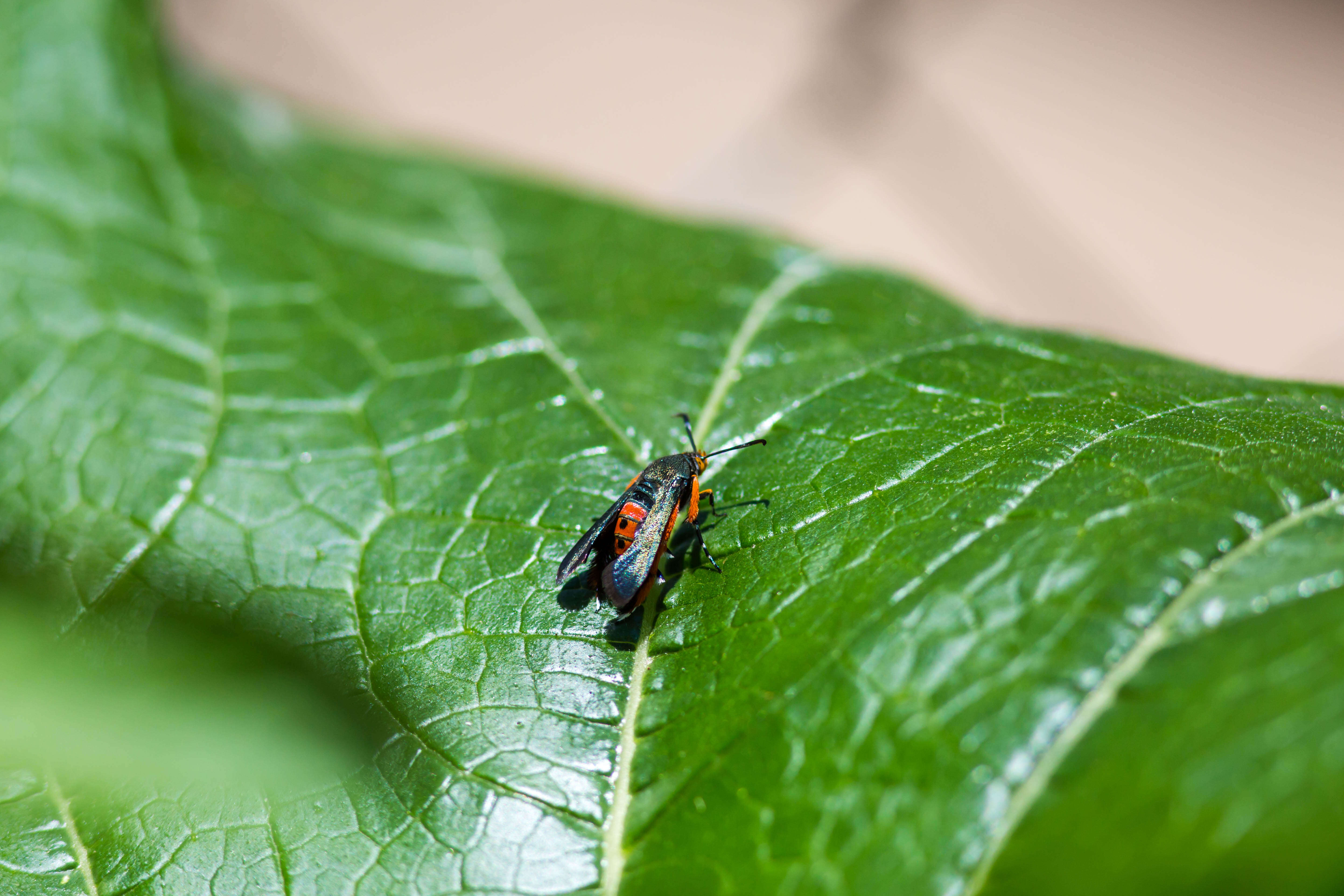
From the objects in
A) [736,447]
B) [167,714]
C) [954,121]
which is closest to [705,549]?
[736,447]

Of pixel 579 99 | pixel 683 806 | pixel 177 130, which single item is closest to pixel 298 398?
pixel 177 130

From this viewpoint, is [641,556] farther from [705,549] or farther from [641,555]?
[705,549]

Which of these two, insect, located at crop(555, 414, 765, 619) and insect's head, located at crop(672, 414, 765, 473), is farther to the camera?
insect's head, located at crop(672, 414, 765, 473)

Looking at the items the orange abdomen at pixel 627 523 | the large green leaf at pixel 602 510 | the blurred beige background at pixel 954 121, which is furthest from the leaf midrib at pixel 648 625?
the blurred beige background at pixel 954 121

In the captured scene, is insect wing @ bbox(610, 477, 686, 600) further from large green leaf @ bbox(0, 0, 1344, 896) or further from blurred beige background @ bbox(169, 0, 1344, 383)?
blurred beige background @ bbox(169, 0, 1344, 383)

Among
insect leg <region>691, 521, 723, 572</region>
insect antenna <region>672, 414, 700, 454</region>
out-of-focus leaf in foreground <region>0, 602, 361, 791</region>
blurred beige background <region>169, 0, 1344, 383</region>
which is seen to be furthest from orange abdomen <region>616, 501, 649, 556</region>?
blurred beige background <region>169, 0, 1344, 383</region>

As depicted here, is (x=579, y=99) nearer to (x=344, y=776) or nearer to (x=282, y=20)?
(x=282, y=20)

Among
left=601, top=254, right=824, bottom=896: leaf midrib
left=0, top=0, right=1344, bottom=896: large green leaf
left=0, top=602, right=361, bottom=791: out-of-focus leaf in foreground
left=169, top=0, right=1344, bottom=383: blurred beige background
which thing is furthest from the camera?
left=169, top=0, right=1344, bottom=383: blurred beige background

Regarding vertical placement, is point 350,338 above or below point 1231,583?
above
